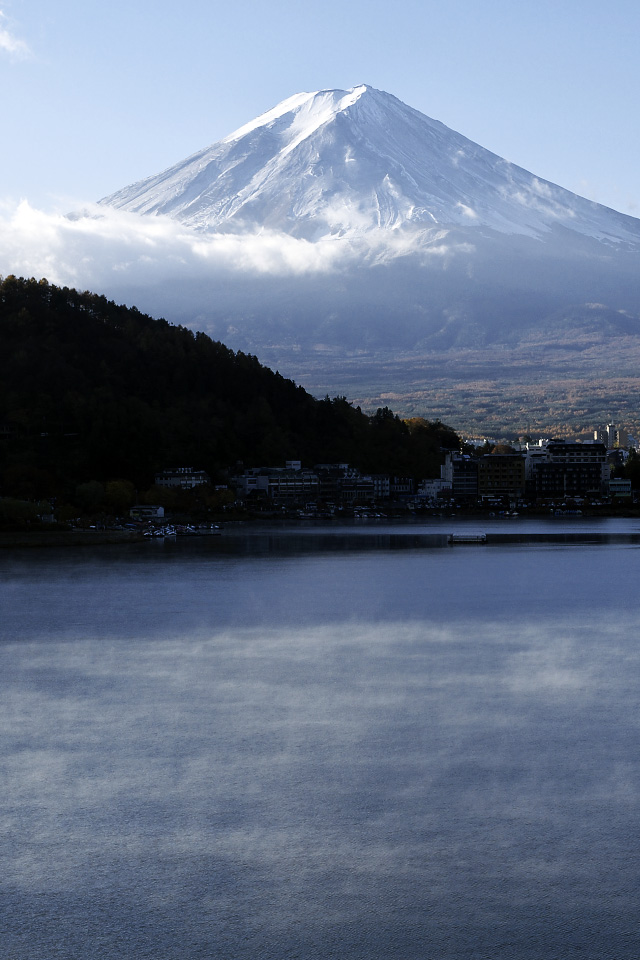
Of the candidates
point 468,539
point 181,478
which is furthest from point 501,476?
point 468,539

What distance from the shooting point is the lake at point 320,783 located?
14.5 feet

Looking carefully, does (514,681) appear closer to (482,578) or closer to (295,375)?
(482,578)

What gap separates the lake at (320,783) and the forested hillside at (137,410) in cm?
2476

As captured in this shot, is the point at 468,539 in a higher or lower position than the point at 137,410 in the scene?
lower

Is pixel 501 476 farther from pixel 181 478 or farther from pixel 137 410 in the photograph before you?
pixel 137 410

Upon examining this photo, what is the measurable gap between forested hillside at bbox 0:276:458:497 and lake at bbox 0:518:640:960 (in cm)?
2476

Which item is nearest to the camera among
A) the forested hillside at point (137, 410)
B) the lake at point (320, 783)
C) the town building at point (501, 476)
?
the lake at point (320, 783)

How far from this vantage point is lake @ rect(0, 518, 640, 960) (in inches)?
174

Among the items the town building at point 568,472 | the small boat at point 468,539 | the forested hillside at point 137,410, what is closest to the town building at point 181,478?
the forested hillside at point 137,410

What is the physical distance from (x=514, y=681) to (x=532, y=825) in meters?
3.48

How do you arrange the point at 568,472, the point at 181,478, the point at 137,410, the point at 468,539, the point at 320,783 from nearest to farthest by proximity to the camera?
the point at 320,783 < the point at 468,539 < the point at 181,478 < the point at 137,410 < the point at 568,472

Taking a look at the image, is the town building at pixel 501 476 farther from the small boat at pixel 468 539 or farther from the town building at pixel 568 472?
the small boat at pixel 468 539

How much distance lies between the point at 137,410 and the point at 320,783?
38184mm

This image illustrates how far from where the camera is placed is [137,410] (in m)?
43.4
